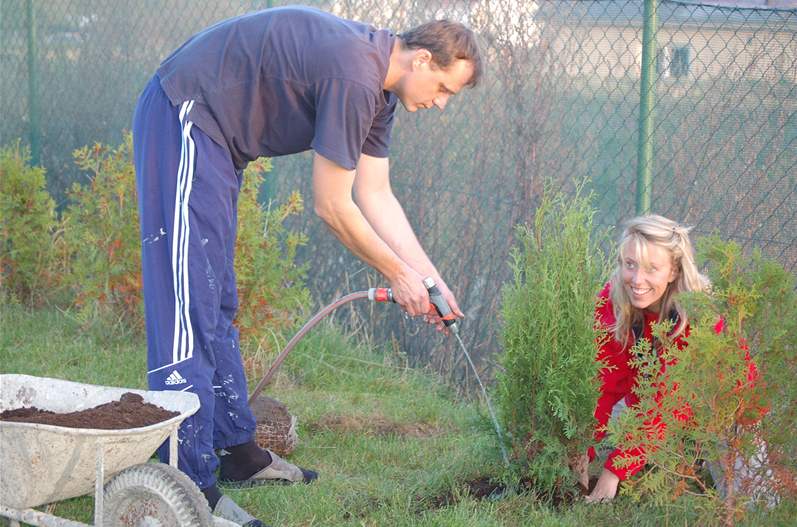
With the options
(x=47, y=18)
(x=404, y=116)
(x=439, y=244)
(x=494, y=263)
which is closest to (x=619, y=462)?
(x=494, y=263)

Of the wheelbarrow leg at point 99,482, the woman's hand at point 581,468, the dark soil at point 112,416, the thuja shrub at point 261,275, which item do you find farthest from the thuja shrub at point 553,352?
the thuja shrub at point 261,275

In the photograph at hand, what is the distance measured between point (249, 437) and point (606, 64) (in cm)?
273

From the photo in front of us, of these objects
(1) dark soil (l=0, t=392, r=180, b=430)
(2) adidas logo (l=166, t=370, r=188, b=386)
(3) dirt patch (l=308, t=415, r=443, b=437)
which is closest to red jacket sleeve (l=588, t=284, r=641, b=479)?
(3) dirt patch (l=308, t=415, r=443, b=437)

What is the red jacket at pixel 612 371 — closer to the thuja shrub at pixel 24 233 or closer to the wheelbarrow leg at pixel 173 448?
the wheelbarrow leg at pixel 173 448

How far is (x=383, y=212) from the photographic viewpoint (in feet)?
13.9

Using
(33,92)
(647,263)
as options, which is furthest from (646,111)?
(33,92)

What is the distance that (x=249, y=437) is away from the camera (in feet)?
13.6

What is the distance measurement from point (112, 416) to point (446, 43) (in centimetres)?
171

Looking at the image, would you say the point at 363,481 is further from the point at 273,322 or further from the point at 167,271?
the point at 273,322

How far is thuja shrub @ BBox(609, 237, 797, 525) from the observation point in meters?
3.37

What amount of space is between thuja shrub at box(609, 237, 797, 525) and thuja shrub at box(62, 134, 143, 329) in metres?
3.47

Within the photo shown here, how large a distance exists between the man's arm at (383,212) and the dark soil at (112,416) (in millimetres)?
1259

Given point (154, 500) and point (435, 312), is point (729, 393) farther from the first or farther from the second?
point (154, 500)

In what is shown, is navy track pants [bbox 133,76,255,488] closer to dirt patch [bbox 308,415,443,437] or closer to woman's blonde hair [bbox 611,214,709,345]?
dirt patch [bbox 308,415,443,437]
